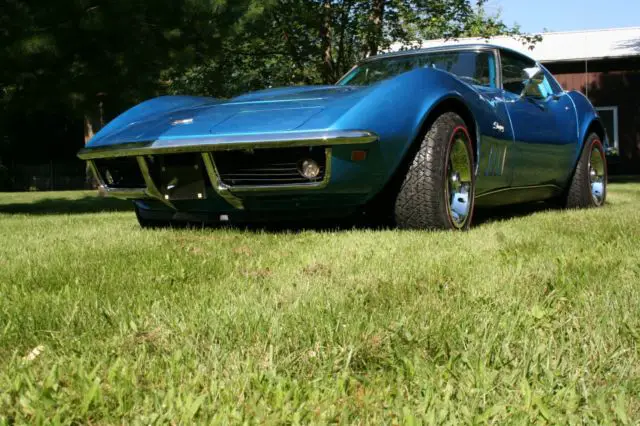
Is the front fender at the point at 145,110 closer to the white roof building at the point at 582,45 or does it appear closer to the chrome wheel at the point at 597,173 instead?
the chrome wheel at the point at 597,173

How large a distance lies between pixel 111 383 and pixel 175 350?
0.21 metres

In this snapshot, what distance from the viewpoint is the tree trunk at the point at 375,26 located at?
1434 centimetres

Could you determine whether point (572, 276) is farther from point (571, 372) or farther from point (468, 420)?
point (468, 420)

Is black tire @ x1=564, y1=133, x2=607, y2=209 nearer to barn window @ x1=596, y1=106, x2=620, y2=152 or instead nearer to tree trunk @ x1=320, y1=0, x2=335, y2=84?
tree trunk @ x1=320, y1=0, x2=335, y2=84

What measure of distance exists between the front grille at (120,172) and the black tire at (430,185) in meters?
1.54

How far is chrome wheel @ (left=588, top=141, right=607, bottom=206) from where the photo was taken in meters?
6.54

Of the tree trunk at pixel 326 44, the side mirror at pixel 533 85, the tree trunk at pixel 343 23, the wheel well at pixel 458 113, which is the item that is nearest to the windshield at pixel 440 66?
the side mirror at pixel 533 85

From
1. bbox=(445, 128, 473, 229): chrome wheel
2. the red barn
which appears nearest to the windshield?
bbox=(445, 128, 473, 229): chrome wheel

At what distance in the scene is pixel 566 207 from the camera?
20.6ft

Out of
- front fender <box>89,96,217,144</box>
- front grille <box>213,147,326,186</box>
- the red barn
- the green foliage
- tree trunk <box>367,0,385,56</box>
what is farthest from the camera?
the red barn

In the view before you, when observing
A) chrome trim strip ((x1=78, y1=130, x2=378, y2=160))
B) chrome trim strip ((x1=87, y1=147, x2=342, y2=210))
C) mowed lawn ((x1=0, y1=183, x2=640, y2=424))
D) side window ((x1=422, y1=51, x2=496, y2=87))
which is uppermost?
side window ((x1=422, y1=51, x2=496, y2=87))

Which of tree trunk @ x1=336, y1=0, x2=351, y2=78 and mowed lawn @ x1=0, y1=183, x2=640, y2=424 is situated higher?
tree trunk @ x1=336, y1=0, x2=351, y2=78

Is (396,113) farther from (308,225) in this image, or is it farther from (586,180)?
(586,180)

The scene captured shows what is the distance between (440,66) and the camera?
5238 mm
